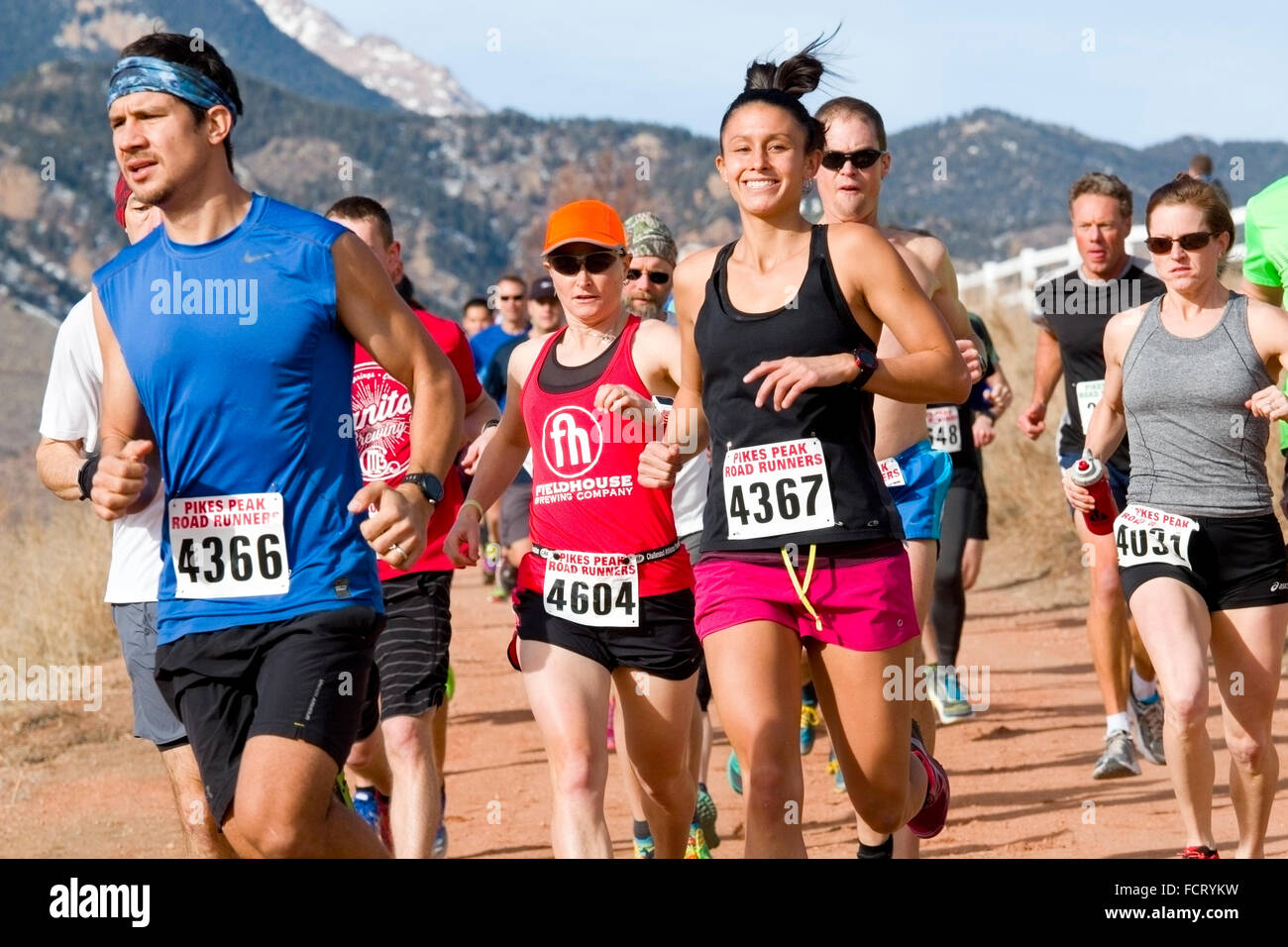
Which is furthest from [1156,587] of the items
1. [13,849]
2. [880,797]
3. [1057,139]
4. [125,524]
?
[1057,139]

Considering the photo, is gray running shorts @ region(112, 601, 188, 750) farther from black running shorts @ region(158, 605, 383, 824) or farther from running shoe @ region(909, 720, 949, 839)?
running shoe @ region(909, 720, 949, 839)

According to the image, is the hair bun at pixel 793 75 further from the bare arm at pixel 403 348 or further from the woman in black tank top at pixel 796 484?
the bare arm at pixel 403 348

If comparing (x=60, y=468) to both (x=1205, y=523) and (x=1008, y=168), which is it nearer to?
(x=1205, y=523)

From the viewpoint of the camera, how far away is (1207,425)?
6160 mm

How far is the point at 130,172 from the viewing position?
4.48 meters

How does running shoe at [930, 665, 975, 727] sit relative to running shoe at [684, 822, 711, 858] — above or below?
above

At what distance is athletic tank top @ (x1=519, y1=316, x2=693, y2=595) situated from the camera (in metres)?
5.72

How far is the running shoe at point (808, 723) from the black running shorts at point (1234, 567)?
3367 millimetres

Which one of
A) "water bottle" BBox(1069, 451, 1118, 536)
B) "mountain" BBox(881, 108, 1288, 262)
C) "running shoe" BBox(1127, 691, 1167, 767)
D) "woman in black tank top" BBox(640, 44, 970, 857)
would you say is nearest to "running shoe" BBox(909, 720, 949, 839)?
"woman in black tank top" BBox(640, 44, 970, 857)

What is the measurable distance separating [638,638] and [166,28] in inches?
5819

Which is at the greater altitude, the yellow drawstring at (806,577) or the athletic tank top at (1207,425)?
the athletic tank top at (1207,425)

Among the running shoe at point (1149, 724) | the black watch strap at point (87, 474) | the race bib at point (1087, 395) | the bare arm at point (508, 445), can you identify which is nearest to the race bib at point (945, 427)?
the race bib at point (1087, 395)

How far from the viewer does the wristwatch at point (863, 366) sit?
188 inches

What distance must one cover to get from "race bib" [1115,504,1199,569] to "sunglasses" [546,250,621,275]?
1.91 meters
